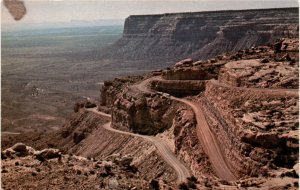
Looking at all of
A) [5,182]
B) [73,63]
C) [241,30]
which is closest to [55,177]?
[5,182]

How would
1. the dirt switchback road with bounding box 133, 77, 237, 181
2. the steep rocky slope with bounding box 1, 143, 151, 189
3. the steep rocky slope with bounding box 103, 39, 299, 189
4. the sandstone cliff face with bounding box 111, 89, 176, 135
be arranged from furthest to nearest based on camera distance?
the sandstone cliff face with bounding box 111, 89, 176, 135, the dirt switchback road with bounding box 133, 77, 237, 181, the steep rocky slope with bounding box 103, 39, 299, 189, the steep rocky slope with bounding box 1, 143, 151, 189

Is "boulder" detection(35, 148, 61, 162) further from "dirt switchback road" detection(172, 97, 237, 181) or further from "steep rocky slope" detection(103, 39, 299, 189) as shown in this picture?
"dirt switchback road" detection(172, 97, 237, 181)

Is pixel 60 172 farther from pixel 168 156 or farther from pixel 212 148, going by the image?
pixel 168 156

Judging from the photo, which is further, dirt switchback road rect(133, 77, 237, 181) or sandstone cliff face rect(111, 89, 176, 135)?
sandstone cliff face rect(111, 89, 176, 135)

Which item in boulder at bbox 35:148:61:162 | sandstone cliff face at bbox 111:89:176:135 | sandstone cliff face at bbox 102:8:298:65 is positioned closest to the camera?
boulder at bbox 35:148:61:162

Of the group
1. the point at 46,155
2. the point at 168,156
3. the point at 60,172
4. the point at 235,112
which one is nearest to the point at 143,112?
the point at 168,156

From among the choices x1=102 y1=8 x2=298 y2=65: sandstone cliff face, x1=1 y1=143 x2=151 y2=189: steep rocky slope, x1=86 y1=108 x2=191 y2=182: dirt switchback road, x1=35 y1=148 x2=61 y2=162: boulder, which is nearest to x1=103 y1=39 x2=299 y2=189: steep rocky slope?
x1=86 y1=108 x2=191 y2=182: dirt switchback road

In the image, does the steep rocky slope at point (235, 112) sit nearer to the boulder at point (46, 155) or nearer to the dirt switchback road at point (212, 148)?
the dirt switchback road at point (212, 148)

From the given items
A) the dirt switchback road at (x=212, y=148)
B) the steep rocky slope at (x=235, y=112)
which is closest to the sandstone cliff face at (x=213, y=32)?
the steep rocky slope at (x=235, y=112)
